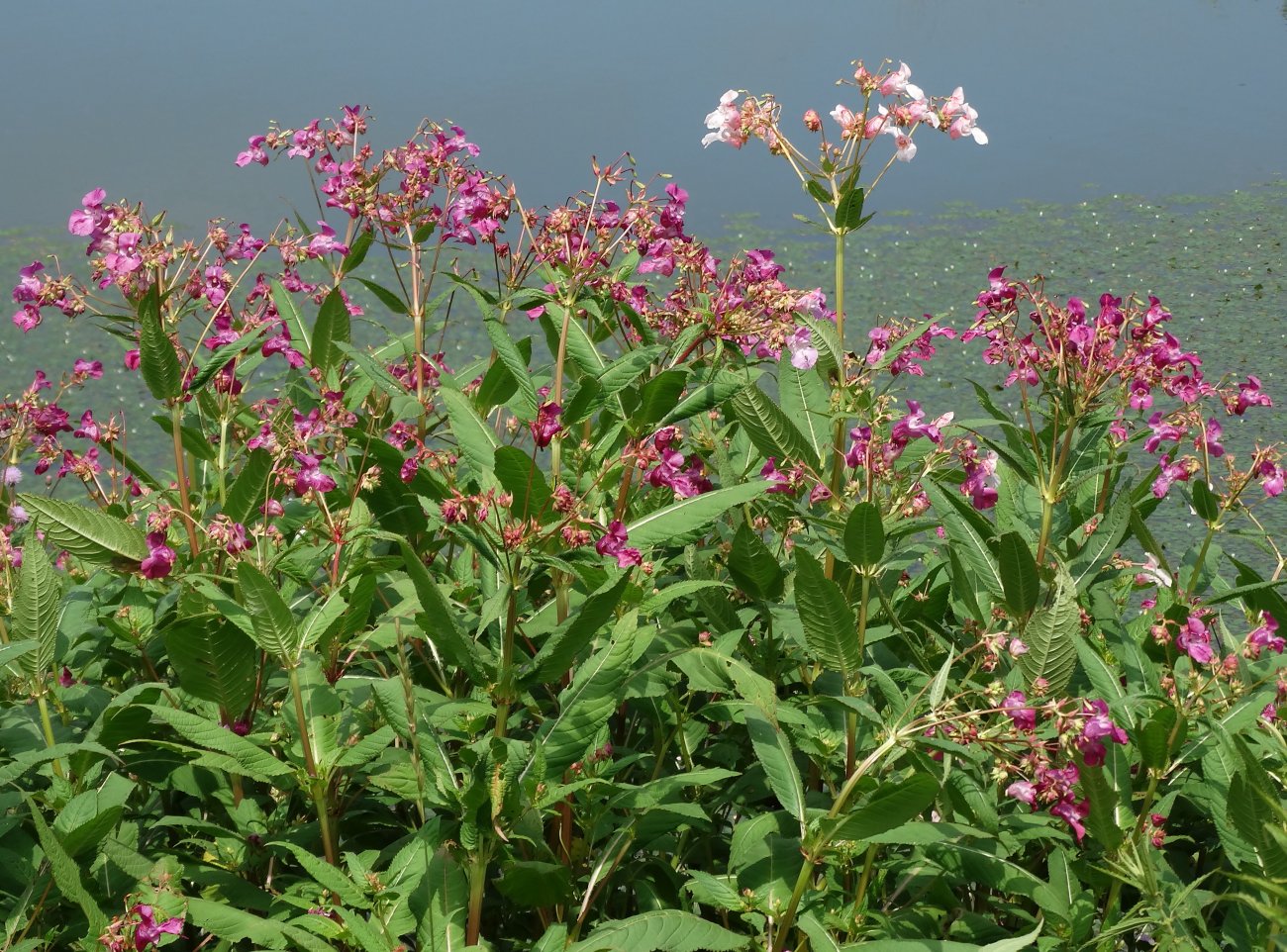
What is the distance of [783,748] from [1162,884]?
67 cm

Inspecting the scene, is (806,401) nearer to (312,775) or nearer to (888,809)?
(888,809)

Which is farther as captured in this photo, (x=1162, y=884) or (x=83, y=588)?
(x=83, y=588)

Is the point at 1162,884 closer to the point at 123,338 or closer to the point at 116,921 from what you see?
the point at 116,921

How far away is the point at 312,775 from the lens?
2064 millimetres

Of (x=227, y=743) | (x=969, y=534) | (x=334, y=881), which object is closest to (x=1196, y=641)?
(x=969, y=534)

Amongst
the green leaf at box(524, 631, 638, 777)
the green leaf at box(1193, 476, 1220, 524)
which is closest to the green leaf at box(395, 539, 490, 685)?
the green leaf at box(524, 631, 638, 777)

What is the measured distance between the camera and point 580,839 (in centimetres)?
220

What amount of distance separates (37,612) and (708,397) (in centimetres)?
121

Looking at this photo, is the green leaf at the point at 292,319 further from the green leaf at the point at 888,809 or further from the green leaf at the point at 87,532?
the green leaf at the point at 888,809

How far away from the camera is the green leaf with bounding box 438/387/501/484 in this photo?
2.24 metres

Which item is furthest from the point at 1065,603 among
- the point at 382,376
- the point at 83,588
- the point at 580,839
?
the point at 83,588

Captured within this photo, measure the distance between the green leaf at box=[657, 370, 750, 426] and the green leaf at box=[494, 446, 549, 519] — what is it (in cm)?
36

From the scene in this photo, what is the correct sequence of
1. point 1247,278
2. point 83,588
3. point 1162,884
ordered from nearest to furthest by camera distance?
point 1162,884
point 83,588
point 1247,278

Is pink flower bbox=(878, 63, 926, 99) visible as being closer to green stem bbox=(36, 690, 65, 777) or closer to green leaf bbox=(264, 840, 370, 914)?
green leaf bbox=(264, 840, 370, 914)
